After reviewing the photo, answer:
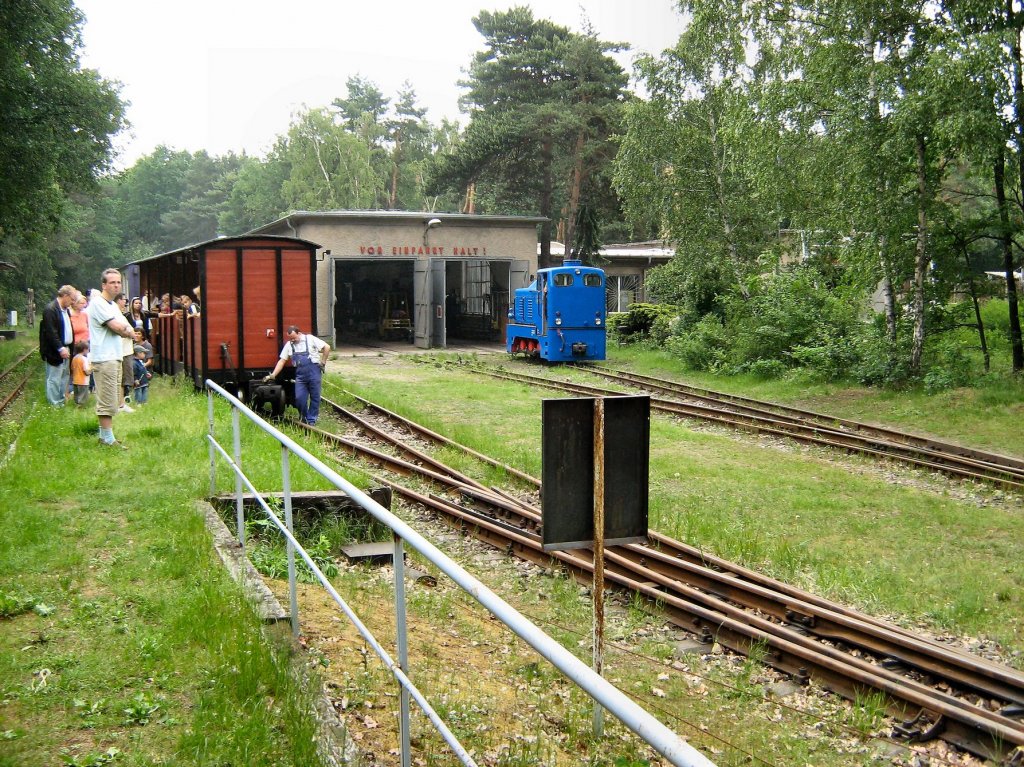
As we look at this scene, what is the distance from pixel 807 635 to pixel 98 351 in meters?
7.34

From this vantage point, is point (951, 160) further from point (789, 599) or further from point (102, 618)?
point (102, 618)

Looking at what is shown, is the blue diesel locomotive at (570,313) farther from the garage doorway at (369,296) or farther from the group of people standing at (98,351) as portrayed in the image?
the garage doorway at (369,296)

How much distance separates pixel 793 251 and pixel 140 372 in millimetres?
22617

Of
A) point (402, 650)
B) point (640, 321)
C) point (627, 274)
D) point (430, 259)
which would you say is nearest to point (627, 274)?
point (627, 274)

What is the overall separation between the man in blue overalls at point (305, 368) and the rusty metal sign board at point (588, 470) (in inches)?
376

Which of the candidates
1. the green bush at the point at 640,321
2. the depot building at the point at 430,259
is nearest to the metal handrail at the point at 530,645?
the green bush at the point at 640,321

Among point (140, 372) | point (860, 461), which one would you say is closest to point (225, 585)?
point (860, 461)

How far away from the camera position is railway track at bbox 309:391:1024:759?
495cm

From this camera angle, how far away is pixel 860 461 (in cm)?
1255

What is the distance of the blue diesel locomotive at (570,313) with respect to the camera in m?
25.3

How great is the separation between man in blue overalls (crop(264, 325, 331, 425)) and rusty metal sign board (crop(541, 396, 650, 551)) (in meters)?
9.54

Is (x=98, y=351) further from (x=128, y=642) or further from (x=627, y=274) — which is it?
(x=627, y=274)

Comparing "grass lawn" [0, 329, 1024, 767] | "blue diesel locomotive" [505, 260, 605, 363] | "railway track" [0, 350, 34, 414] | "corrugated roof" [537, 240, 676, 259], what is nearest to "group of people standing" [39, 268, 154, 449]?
"grass lawn" [0, 329, 1024, 767]

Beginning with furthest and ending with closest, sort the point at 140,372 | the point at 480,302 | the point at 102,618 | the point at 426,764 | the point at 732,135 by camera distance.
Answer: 1. the point at 480,302
2. the point at 732,135
3. the point at 140,372
4. the point at 102,618
5. the point at 426,764
